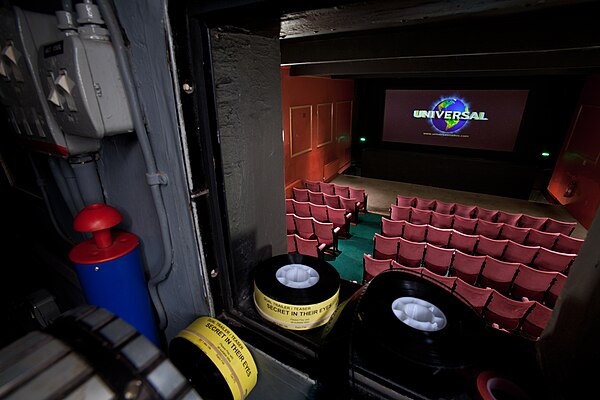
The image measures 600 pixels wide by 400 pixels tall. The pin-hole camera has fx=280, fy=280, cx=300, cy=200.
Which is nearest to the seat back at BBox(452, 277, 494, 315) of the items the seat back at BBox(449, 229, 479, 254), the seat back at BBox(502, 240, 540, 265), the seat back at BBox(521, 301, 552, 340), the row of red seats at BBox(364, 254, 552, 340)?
the row of red seats at BBox(364, 254, 552, 340)

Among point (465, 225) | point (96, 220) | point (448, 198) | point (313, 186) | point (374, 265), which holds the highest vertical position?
point (96, 220)

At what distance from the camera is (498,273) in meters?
3.51

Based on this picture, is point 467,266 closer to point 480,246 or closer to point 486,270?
point 486,270

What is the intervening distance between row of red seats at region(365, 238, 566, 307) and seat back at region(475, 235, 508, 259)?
63cm

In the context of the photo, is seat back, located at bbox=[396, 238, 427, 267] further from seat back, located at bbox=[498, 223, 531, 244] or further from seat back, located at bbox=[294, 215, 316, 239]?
seat back, located at bbox=[498, 223, 531, 244]

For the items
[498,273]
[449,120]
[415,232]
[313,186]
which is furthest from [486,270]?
[449,120]

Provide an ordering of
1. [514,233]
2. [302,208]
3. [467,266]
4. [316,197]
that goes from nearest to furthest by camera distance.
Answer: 1. [467,266]
2. [514,233]
3. [302,208]
4. [316,197]

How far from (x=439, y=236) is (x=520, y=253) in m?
1.04

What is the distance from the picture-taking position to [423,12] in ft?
2.61

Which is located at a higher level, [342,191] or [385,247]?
[385,247]

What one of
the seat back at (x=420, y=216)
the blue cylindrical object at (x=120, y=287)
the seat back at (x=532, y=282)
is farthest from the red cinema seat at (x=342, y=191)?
the blue cylindrical object at (x=120, y=287)

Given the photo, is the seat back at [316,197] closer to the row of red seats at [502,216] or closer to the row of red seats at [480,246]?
the row of red seats at [502,216]

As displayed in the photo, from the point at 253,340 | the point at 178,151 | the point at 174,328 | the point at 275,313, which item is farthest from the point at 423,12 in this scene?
the point at 174,328

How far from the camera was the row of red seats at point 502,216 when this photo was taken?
4.83 meters
